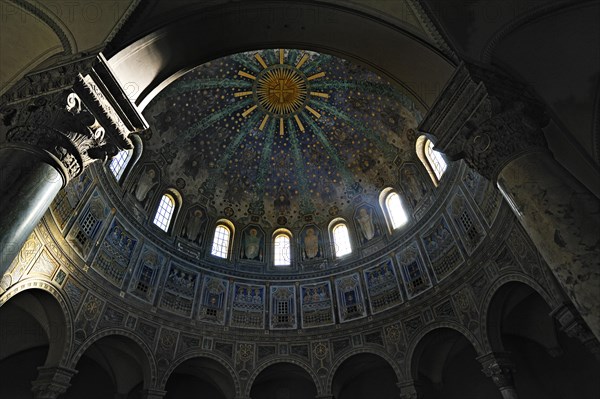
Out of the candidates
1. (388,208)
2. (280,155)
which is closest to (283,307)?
(388,208)

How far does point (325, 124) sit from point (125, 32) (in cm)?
1351

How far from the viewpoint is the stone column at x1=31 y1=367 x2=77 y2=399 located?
10.3 m

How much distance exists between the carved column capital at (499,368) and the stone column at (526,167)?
812cm

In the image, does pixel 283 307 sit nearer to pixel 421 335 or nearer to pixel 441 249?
pixel 421 335

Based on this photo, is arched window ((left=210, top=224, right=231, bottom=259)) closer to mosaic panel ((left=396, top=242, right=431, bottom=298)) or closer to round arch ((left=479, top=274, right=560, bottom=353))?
mosaic panel ((left=396, top=242, right=431, bottom=298))

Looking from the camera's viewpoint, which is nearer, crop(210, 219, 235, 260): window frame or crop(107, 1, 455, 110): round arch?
crop(107, 1, 455, 110): round arch

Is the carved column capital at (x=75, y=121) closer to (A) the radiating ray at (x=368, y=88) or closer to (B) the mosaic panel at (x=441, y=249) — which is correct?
(B) the mosaic panel at (x=441, y=249)

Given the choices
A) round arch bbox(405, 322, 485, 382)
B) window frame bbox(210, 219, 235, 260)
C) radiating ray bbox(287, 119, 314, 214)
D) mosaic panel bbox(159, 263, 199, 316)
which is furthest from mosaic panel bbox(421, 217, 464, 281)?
mosaic panel bbox(159, 263, 199, 316)

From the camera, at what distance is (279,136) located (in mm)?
20000

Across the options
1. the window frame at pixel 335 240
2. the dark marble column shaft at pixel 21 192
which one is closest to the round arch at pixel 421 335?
the window frame at pixel 335 240

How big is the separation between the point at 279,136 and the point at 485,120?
14.8 meters

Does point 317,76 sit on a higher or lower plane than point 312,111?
higher

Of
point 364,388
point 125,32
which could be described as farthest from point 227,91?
point 364,388

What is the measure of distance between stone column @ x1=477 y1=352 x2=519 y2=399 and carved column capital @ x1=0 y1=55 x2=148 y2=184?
11642 millimetres
